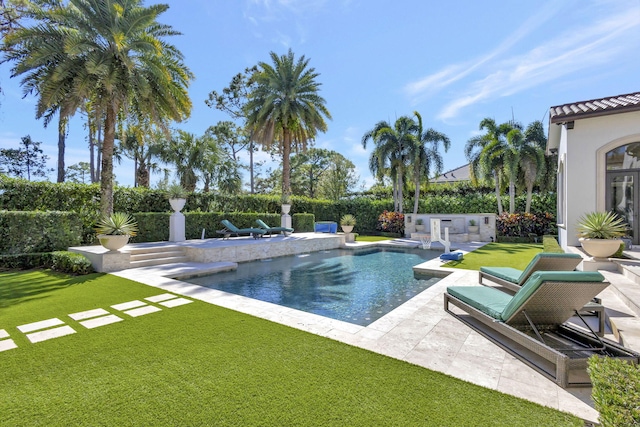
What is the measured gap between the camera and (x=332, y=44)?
607 inches

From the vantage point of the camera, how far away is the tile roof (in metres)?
8.68

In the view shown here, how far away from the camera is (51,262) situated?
977 centimetres

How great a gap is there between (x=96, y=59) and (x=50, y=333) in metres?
11.3

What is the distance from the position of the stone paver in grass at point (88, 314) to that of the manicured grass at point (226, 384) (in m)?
0.62

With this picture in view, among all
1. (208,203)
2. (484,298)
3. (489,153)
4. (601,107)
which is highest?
(489,153)

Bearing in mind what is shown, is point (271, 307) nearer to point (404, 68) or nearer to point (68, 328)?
point (68, 328)

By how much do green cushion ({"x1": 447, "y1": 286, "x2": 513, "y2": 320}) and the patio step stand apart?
31.3 ft

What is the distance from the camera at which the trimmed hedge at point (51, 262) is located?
8.83m

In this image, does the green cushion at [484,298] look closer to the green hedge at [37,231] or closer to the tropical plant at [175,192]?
the tropical plant at [175,192]

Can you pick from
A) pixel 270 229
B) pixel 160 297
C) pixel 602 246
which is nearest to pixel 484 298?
pixel 602 246

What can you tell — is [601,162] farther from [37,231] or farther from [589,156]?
[37,231]

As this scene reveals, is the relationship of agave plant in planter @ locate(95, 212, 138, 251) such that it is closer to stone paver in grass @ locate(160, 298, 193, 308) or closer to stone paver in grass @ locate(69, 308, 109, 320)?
stone paver in grass @ locate(69, 308, 109, 320)

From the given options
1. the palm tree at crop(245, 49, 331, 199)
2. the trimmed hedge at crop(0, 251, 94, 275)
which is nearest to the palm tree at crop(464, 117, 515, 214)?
the palm tree at crop(245, 49, 331, 199)

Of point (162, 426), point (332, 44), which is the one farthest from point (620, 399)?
point (332, 44)
